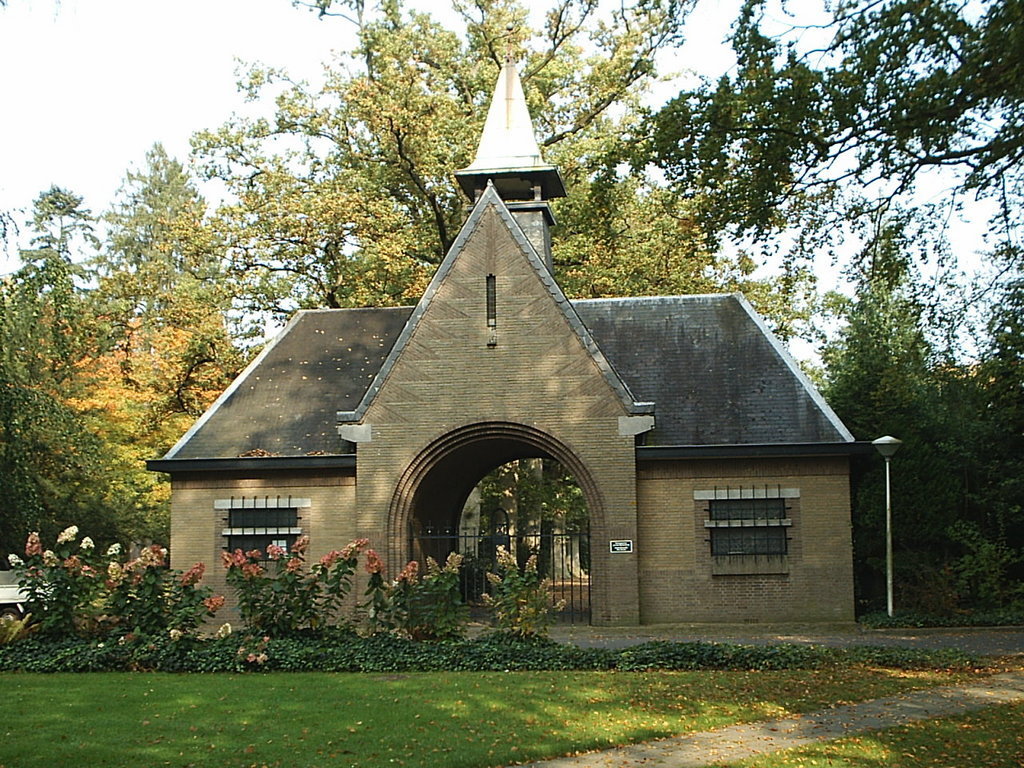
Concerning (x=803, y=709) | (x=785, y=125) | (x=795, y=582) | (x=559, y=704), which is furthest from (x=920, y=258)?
(x=795, y=582)

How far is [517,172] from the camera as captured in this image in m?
23.8

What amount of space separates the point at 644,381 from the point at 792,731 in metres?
12.6

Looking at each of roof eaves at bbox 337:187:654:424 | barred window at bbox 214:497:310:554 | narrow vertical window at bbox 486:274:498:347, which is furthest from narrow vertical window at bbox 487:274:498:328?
barred window at bbox 214:497:310:554

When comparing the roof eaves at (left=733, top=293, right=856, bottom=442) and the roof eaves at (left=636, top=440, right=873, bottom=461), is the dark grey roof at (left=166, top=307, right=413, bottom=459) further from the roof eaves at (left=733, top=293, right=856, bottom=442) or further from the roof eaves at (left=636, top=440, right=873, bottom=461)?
the roof eaves at (left=733, top=293, right=856, bottom=442)

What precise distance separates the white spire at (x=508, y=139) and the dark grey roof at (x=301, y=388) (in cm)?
385

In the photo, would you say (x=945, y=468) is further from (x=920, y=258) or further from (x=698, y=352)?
(x=920, y=258)

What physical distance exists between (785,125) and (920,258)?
2.39m

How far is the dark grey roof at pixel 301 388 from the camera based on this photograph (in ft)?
70.6

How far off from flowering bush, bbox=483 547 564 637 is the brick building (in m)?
5.14

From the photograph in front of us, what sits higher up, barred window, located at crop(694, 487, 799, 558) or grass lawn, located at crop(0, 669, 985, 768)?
barred window, located at crop(694, 487, 799, 558)

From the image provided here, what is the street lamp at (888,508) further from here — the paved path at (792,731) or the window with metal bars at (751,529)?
the paved path at (792,731)

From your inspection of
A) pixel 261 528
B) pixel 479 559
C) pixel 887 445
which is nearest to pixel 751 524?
pixel 887 445

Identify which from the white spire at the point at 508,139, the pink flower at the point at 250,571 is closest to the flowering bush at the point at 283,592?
the pink flower at the point at 250,571

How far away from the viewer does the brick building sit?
65.0 ft
